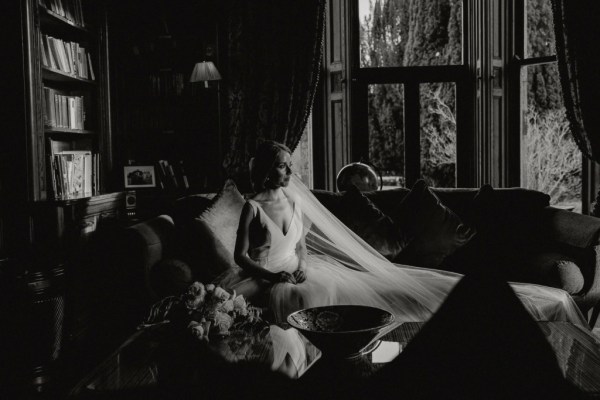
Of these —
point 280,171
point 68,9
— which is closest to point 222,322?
point 280,171

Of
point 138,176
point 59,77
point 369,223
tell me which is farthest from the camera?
point 138,176

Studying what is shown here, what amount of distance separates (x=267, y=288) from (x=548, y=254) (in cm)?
156

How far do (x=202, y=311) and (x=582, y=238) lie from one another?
226 cm

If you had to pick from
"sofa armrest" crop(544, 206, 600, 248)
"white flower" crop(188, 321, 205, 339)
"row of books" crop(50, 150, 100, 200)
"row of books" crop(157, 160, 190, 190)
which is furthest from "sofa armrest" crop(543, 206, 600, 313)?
"row of books" crop(50, 150, 100, 200)

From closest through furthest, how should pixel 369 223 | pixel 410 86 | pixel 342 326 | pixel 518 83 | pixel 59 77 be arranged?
1. pixel 342 326
2. pixel 369 223
3. pixel 59 77
4. pixel 518 83
5. pixel 410 86

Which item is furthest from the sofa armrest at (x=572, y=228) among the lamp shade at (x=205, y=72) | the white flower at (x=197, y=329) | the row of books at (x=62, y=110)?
the row of books at (x=62, y=110)

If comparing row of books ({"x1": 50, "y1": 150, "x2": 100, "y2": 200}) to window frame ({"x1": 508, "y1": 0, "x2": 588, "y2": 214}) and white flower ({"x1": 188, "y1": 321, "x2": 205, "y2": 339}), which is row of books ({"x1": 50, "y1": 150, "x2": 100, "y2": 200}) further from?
window frame ({"x1": 508, "y1": 0, "x2": 588, "y2": 214})

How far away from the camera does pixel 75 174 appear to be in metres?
4.17

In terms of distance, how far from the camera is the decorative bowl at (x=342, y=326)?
1597mm

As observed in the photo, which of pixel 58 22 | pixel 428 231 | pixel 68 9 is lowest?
pixel 428 231

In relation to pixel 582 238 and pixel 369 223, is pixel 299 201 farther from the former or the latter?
pixel 582 238

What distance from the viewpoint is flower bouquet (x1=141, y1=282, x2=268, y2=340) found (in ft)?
5.68

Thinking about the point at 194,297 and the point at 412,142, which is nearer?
the point at 194,297

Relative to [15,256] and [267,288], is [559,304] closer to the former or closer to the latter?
[267,288]
